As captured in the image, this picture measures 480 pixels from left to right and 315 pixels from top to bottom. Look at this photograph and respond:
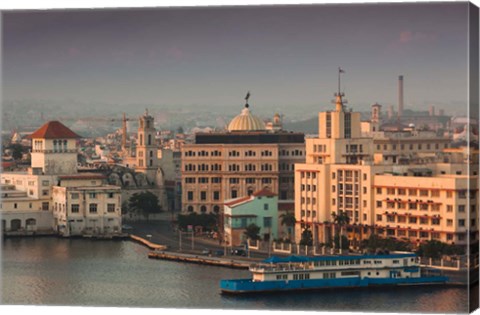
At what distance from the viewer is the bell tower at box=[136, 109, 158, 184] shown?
136ft

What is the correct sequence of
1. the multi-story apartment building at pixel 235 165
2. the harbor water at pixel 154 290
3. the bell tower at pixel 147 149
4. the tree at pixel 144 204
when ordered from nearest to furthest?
the harbor water at pixel 154 290
the multi-story apartment building at pixel 235 165
the tree at pixel 144 204
the bell tower at pixel 147 149

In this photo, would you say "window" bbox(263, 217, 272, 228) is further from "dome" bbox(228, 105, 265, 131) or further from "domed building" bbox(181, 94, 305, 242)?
"dome" bbox(228, 105, 265, 131)

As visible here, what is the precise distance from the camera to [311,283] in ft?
91.0

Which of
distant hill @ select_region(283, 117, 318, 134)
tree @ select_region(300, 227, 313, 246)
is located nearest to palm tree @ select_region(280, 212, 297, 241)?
tree @ select_region(300, 227, 313, 246)

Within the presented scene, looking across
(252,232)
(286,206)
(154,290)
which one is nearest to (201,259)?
(252,232)

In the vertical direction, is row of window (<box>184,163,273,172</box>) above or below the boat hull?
above

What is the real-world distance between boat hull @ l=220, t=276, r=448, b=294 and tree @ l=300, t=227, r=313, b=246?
345 cm

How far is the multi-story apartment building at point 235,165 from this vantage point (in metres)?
37.9

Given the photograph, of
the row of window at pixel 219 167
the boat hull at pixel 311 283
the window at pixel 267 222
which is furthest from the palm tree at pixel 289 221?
the row of window at pixel 219 167

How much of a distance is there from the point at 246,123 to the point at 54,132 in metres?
3.23

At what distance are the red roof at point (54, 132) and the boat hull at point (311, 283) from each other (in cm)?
1032

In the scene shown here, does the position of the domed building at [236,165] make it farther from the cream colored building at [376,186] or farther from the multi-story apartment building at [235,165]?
the cream colored building at [376,186]

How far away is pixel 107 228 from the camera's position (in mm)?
35938

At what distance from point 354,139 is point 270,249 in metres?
2.24
